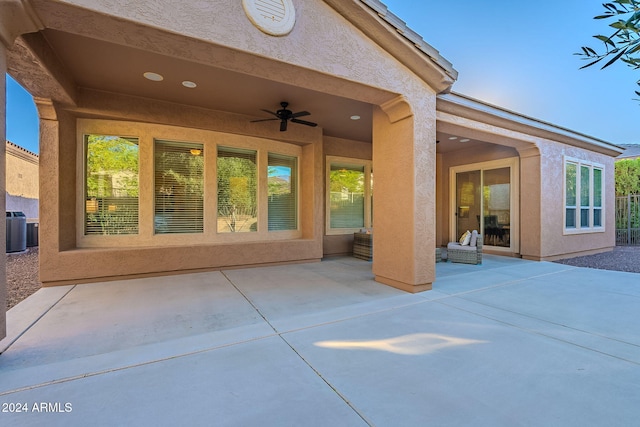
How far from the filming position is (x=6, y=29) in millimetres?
2387

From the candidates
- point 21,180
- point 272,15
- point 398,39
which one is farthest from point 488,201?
point 21,180

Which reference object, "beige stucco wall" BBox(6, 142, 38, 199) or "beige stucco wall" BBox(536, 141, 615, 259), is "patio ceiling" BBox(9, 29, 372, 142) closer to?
"beige stucco wall" BBox(536, 141, 615, 259)

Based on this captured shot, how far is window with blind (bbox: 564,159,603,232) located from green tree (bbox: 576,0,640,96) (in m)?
8.30

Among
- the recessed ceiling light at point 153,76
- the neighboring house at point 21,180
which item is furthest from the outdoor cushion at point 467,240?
the neighboring house at point 21,180

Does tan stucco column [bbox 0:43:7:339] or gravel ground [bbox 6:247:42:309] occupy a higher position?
tan stucco column [bbox 0:43:7:339]

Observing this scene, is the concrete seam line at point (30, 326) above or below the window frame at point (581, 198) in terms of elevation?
below

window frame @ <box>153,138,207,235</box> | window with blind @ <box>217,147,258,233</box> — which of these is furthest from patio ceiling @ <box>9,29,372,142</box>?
window with blind @ <box>217,147,258,233</box>

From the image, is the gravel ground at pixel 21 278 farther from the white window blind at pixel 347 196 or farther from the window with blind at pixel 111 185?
the white window blind at pixel 347 196

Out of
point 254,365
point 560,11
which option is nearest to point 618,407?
point 254,365

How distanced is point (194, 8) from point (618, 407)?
472 centimetres

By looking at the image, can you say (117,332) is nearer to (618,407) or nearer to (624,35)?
(618,407)

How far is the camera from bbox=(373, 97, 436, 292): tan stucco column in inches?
176

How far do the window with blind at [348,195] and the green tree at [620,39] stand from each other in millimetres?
6693

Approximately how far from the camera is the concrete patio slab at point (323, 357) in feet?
5.93
